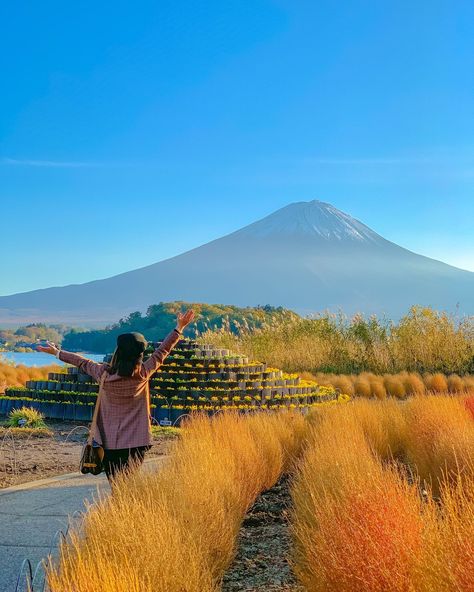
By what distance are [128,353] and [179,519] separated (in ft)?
4.51

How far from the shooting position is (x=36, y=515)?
576 centimetres

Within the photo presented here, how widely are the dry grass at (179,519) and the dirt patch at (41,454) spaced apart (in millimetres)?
1844

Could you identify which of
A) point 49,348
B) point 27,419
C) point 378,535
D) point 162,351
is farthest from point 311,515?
point 27,419

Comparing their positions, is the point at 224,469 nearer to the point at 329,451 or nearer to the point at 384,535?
the point at 329,451

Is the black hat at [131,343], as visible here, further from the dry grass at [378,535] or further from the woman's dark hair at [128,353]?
the dry grass at [378,535]

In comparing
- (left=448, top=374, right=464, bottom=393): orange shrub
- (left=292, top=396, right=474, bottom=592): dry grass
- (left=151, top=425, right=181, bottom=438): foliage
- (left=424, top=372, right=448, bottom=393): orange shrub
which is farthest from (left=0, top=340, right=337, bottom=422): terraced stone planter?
(left=292, top=396, right=474, bottom=592): dry grass

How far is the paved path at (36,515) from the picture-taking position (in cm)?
454

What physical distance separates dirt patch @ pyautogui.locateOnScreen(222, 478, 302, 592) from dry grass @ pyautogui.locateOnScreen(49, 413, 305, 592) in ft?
0.40

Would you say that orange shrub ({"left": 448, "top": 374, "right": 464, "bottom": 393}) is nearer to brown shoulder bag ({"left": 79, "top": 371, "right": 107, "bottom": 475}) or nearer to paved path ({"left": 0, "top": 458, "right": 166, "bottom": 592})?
paved path ({"left": 0, "top": 458, "right": 166, "bottom": 592})

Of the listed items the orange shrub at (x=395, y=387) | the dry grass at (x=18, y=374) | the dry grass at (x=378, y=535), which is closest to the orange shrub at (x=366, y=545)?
the dry grass at (x=378, y=535)

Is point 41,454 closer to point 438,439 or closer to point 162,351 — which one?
point 162,351

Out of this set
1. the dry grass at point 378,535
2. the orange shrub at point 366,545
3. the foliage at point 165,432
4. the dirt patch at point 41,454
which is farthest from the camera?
the foliage at point 165,432

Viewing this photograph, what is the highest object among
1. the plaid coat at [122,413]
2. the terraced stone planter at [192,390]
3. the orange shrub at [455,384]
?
the plaid coat at [122,413]

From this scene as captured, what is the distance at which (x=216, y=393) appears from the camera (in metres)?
12.8
